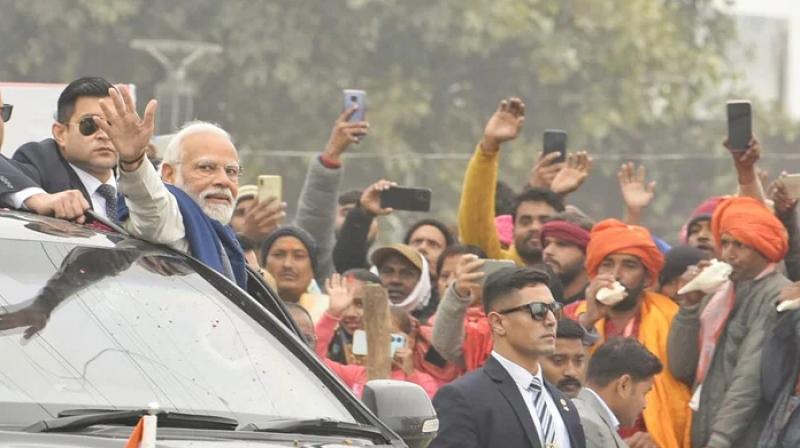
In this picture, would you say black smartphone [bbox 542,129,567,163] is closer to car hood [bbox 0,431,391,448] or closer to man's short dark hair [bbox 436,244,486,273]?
man's short dark hair [bbox 436,244,486,273]

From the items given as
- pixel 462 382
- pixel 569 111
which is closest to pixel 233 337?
pixel 462 382

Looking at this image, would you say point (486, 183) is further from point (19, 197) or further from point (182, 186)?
point (19, 197)

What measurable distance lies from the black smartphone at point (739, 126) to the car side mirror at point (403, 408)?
5.04 m

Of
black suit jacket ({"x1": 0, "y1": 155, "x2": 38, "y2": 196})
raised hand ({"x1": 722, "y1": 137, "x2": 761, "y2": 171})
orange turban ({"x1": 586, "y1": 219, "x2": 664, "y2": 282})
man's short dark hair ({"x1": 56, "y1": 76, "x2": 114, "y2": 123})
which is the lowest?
orange turban ({"x1": 586, "y1": 219, "x2": 664, "y2": 282})

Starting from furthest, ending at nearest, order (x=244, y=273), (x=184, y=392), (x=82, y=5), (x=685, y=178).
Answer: (x=82, y=5)
(x=685, y=178)
(x=244, y=273)
(x=184, y=392)

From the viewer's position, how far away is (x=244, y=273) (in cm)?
785

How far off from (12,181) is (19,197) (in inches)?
3.2

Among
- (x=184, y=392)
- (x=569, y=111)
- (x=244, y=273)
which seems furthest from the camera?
(x=569, y=111)

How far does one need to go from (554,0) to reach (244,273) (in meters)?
38.6

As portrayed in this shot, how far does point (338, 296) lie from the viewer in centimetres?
1133

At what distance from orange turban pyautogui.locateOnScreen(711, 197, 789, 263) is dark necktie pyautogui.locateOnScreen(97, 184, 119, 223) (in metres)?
3.50

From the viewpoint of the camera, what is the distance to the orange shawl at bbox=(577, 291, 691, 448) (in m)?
10.5

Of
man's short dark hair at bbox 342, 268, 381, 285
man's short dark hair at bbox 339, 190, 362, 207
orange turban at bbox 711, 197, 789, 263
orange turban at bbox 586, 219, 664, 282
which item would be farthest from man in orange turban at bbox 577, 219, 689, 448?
man's short dark hair at bbox 339, 190, 362, 207

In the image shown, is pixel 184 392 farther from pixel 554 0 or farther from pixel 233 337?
pixel 554 0
